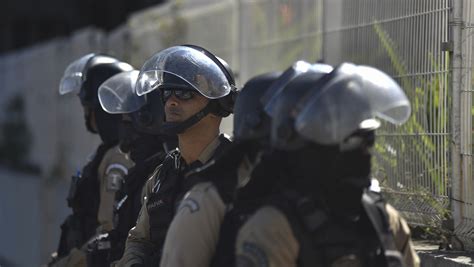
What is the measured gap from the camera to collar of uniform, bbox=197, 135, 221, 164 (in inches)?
→ 190

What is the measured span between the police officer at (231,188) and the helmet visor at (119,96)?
2.27 meters

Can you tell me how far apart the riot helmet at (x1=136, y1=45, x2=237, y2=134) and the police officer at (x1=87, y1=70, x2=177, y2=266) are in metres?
0.53

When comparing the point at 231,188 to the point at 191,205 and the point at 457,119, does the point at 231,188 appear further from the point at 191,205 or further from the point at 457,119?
the point at 457,119

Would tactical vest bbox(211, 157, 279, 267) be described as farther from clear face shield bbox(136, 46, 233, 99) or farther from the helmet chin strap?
clear face shield bbox(136, 46, 233, 99)

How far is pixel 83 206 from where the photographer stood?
659cm

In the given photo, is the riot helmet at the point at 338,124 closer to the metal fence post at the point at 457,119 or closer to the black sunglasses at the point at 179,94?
the black sunglasses at the point at 179,94

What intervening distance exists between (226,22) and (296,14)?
1.81 m

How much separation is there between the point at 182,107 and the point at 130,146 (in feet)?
4.36

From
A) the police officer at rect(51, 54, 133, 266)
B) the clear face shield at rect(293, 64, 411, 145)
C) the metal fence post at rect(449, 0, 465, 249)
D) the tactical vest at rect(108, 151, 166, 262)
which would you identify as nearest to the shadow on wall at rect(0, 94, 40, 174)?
the police officer at rect(51, 54, 133, 266)

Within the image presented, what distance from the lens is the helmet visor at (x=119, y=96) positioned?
6125 millimetres

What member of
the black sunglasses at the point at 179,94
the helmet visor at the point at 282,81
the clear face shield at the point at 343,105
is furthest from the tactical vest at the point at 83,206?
the clear face shield at the point at 343,105

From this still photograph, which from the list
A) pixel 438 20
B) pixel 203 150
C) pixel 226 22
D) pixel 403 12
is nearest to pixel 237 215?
pixel 203 150

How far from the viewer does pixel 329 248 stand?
3361 millimetres

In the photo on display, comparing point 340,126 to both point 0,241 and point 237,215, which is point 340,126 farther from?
point 0,241
